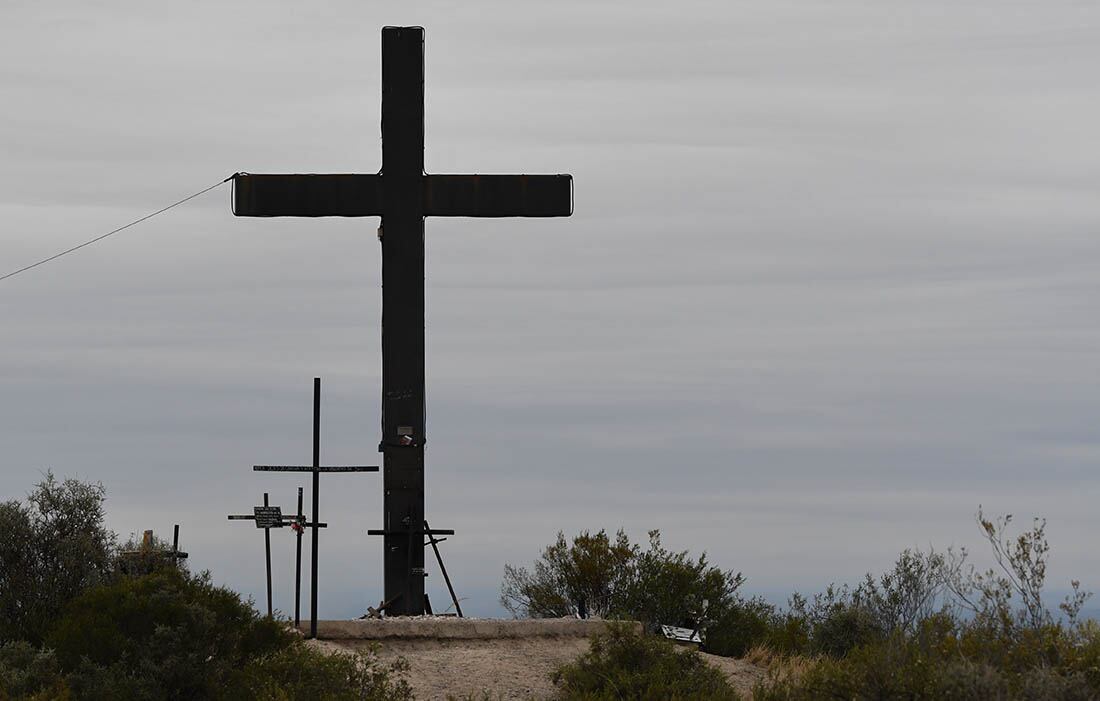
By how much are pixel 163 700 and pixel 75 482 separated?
3776mm

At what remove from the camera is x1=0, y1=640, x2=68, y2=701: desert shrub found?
46.8 ft

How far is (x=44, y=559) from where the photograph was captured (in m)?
17.2

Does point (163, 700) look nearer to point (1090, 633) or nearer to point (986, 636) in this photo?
point (986, 636)

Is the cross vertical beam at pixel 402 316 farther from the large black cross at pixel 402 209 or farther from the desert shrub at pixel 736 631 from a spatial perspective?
the desert shrub at pixel 736 631

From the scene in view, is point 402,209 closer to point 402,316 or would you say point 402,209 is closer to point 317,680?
point 402,316

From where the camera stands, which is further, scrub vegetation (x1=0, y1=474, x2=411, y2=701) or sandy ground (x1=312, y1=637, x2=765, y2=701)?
sandy ground (x1=312, y1=637, x2=765, y2=701)

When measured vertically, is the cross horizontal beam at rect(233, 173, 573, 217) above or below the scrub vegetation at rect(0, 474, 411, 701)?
above

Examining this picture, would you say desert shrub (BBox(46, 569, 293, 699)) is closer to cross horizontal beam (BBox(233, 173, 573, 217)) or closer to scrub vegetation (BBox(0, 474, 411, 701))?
scrub vegetation (BBox(0, 474, 411, 701))

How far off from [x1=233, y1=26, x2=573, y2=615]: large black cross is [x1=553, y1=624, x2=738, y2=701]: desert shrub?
369 centimetres

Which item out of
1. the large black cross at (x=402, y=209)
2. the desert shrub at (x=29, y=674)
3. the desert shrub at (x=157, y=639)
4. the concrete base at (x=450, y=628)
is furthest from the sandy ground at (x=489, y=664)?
the desert shrub at (x=29, y=674)

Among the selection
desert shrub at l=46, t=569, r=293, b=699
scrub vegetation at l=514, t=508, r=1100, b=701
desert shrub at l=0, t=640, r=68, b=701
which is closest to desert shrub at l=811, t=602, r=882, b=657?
scrub vegetation at l=514, t=508, r=1100, b=701

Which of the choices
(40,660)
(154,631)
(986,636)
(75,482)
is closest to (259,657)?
(154,631)

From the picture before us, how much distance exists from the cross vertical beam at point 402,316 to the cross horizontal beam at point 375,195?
210 mm

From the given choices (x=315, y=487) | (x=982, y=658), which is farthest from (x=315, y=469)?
(x=982, y=658)
